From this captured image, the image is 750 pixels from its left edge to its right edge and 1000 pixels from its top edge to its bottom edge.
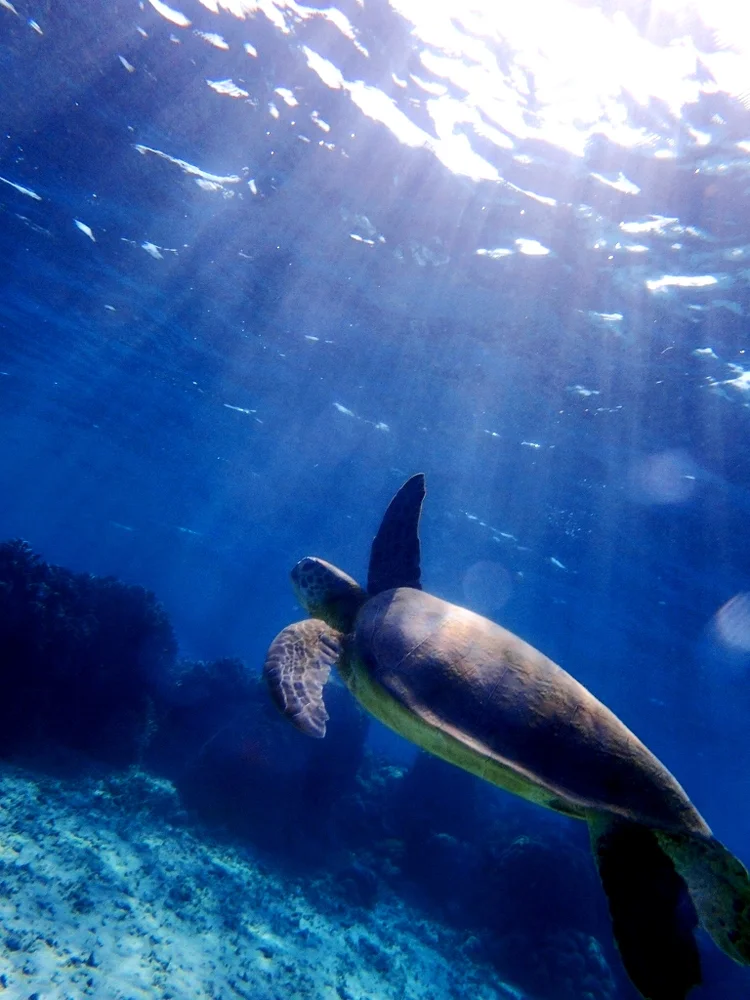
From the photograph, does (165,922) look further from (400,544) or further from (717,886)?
(717,886)

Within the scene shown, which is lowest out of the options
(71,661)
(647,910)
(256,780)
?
(256,780)

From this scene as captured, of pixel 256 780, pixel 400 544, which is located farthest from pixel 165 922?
pixel 400 544

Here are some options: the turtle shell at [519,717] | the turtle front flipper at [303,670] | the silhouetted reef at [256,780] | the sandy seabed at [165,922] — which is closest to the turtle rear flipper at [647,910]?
the turtle shell at [519,717]

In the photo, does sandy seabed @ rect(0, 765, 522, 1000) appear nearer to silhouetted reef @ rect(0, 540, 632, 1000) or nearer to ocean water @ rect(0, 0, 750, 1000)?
ocean water @ rect(0, 0, 750, 1000)

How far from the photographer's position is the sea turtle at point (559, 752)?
8.86 ft

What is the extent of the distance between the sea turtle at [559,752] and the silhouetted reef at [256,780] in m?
8.24

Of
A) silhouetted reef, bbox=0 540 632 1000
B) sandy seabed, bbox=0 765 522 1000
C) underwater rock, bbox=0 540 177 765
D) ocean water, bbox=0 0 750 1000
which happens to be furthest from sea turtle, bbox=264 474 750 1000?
underwater rock, bbox=0 540 177 765

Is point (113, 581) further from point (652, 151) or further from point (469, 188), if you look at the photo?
point (652, 151)

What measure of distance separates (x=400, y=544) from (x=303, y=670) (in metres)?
1.72

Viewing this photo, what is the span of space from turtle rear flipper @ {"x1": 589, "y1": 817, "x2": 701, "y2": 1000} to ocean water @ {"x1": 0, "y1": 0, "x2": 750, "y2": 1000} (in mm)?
123

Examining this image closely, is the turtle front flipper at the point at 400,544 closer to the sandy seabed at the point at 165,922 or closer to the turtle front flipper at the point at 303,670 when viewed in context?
the turtle front flipper at the point at 303,670

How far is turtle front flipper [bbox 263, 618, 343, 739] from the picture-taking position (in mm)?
3514

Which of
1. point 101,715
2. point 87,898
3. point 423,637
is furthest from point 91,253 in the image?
point 423,637

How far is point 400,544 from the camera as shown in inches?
207
